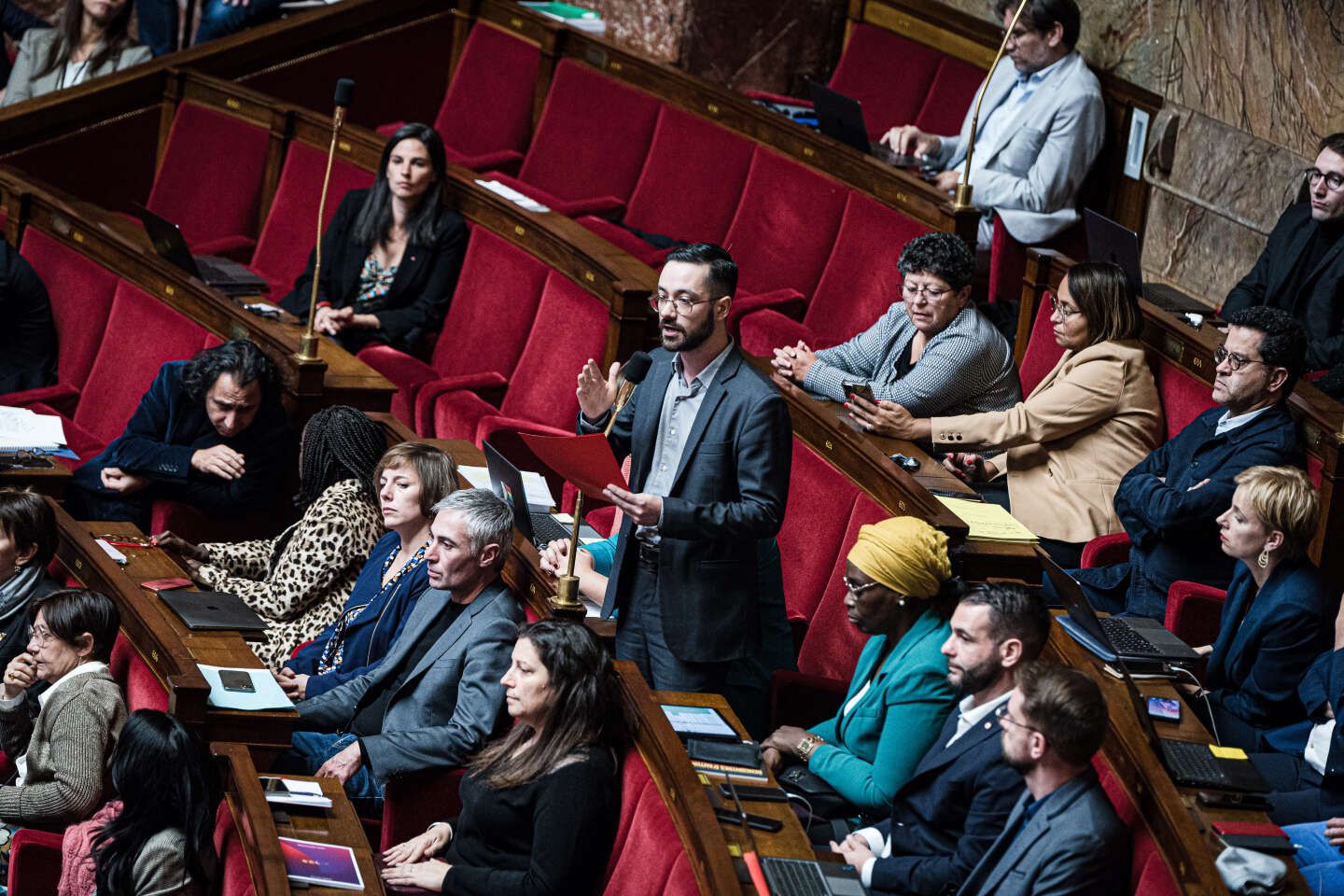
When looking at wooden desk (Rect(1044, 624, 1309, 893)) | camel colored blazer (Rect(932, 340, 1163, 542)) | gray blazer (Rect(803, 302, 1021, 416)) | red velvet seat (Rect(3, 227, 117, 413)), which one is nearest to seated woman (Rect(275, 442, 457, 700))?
gray blazer (Rect(803, 302, 1021, 416))

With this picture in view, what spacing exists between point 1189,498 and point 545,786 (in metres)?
0.93

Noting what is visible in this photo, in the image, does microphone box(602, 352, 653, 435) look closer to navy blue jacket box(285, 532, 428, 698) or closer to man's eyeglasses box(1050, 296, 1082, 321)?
navy blue jacket box(285, 532, 428, 698)

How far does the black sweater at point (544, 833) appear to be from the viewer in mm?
1801

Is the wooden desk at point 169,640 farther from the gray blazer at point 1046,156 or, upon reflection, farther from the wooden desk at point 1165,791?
the gray blazer at point 1046,156

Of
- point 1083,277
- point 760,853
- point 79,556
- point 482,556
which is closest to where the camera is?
point 760,853

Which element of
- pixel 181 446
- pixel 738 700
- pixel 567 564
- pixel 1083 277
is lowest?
pixel 181 446

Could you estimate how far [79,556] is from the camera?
93.5 inches

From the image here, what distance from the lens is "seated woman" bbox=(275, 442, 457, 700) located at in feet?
7.50

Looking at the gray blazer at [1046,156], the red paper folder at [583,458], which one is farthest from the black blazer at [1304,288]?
the red paper folder at [583,458]

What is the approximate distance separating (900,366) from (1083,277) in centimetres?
27

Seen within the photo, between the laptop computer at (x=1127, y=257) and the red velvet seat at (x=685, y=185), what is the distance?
86cm


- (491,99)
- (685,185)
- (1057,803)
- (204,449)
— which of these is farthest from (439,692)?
(491,99)

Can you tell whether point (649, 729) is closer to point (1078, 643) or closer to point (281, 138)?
point (1078, 643)

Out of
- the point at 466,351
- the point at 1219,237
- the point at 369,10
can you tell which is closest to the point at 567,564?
the point at 466,351
